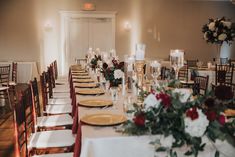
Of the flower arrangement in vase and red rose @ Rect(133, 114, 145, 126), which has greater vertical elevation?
the flower arrangement in vase

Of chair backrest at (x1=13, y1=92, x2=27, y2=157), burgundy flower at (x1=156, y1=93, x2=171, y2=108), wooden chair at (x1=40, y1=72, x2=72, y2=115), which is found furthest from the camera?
wooden chair at (x1=40, y1=72, x2=72, y2=115)

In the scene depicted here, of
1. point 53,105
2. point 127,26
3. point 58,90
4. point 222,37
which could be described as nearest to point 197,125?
point 53,105

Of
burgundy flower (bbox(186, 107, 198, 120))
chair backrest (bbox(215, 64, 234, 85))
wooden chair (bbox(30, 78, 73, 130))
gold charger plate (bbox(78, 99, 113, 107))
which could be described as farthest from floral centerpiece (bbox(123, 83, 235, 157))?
chair backrest (bbox(215, 64, 234, 85))

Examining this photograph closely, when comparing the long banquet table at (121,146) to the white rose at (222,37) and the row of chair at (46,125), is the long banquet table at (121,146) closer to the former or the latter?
the row of chair at (46,125)

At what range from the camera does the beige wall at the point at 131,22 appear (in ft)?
31.4

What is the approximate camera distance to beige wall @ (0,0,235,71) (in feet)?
31.4

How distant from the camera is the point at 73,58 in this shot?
33.2 ft

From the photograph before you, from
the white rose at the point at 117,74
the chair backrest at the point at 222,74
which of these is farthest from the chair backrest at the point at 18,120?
the chair backrest at the point at 222,74

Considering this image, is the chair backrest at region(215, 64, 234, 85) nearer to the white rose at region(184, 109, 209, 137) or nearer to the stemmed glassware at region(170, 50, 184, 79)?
the stemmed glassware at region(170, 50, 184, 79)

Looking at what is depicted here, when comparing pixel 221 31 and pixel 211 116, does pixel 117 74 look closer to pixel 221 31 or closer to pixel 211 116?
pixel 211 116

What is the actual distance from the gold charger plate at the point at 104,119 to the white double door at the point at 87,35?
803 cm

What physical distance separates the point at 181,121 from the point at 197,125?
0.09 meters

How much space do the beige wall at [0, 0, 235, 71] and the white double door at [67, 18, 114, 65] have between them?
0.36m

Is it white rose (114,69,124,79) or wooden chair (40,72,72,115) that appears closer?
white rose (114,69,124,79)
